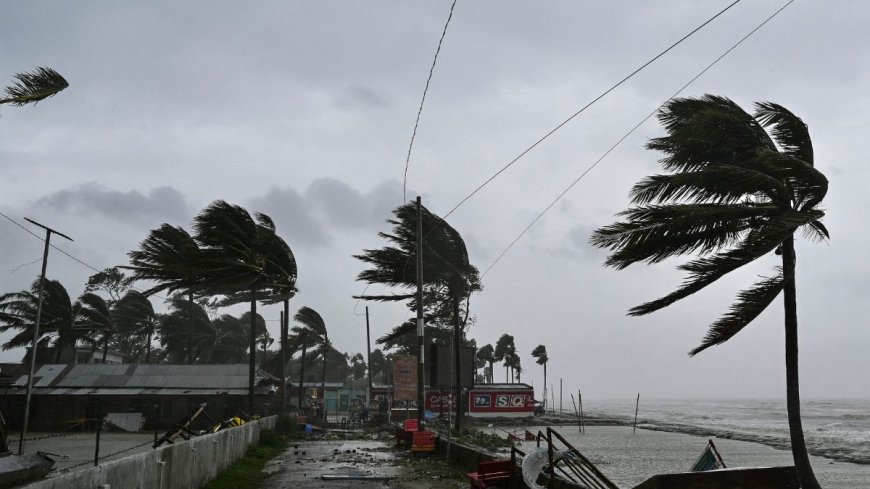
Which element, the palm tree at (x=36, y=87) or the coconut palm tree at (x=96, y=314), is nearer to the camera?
the palm tree at (x=36, y=87)

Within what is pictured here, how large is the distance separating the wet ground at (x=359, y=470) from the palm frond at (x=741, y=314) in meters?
6.95

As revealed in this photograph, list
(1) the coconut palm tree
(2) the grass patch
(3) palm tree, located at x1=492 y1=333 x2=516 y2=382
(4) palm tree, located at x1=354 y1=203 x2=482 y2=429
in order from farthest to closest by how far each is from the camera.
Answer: (3) palm tree, located at x1=492 y1=333 x2=516 y2=382 → (1) the coconut palm tree → (4) palm tree, located at x1=354 y1=203 x2=482 y2=429 → (2) the grass patch

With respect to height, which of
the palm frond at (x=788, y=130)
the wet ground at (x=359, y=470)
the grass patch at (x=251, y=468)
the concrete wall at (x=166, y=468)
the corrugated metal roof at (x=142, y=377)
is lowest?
the wet ground at (x=359, y=470)

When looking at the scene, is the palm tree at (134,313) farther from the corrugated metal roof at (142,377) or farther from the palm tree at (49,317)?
the corrugated metal roof at (142,377)

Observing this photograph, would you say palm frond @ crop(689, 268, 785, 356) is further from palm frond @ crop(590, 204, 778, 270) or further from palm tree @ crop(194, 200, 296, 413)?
palm tree @ crop(194, 200, 296, 413)

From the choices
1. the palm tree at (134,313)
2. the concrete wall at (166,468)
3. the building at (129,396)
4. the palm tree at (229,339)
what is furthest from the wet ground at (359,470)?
the palm tree at (229,339)

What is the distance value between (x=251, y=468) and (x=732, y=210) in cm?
1282

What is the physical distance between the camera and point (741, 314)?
31.7 ft

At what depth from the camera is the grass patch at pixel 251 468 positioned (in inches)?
529

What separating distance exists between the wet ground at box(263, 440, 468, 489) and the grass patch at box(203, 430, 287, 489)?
0.29 metres

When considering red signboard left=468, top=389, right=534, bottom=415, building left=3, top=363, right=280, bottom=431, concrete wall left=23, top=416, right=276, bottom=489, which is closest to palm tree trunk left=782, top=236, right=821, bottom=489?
concrete wall left=23, top=416, right=276, bottom=489

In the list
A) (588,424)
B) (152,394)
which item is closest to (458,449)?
(152,394)

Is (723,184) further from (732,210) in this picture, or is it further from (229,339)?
(229,339)

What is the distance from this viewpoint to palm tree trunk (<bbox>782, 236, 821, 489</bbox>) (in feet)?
34.1
